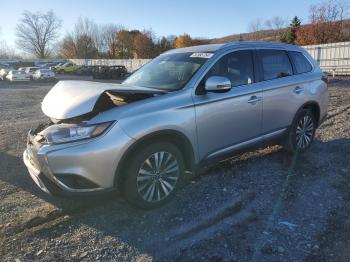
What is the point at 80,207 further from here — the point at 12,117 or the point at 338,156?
the point at 12,117

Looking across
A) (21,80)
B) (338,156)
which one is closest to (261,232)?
(338,156)

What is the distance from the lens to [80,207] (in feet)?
14.2

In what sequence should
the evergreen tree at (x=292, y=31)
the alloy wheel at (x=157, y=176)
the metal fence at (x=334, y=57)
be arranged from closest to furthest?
the alloy wheel at (x=157, y=176), the metal fence at (x=334, y=57), the evergreen tree at (x=292, y=31)

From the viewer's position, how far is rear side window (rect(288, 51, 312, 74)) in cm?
602

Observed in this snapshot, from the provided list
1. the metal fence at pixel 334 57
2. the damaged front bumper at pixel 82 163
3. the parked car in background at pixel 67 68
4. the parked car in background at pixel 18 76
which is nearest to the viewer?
the damaged front bumper at pixel 82 163

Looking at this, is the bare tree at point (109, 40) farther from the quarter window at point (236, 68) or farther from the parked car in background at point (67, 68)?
the quarter window at point (236, 68)

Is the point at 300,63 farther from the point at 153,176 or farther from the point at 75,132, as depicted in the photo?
the point at 75,132

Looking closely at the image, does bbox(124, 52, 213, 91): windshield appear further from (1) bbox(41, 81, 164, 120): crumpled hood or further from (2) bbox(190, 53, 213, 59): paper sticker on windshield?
(1) bbox(41, 81, 164, 120): crumpled hood

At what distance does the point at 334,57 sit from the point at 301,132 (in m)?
21.7

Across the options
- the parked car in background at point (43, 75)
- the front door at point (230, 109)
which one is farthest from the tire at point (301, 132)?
the parked car in background at point (43, 75)

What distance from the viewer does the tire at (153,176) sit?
3.92 metres

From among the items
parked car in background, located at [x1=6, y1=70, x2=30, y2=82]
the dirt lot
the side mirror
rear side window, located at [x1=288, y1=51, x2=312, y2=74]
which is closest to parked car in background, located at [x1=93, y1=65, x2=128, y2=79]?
parked car in background, located at [x1=6, y1=70, x2=30, y2=82]

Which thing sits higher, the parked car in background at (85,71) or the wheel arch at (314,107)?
the parked car in background at (85,71)

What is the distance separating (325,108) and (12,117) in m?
10.1
